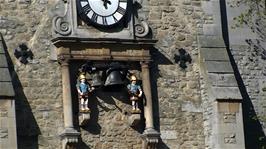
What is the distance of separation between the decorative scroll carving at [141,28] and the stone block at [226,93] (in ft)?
5.56

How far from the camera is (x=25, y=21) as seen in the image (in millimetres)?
21906

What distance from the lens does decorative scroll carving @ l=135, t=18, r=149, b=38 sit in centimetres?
2250

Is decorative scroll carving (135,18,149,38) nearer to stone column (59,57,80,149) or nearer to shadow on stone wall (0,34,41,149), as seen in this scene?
stone column (59,57,80,149)

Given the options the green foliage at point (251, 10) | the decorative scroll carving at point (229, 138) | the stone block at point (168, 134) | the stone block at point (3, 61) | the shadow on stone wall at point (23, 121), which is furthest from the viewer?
the green foliage at point (251, 10)

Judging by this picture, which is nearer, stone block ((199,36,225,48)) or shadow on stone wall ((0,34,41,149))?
shadow on stone wall ((0,34,41,149))

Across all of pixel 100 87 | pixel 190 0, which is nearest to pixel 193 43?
pixel 190 0

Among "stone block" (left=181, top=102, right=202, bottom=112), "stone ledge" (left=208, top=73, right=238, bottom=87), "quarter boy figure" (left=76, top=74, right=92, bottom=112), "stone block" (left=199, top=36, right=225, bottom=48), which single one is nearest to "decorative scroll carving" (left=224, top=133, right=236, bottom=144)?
"stone block" (left=181, top=102, right=202, bottom=112)

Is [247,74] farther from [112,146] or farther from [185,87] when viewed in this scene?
[112,146]

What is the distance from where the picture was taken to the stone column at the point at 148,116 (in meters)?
22.0

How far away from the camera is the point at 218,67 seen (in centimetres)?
2272

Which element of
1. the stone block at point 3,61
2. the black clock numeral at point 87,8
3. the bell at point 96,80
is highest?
the black clock numeral at point 87,8

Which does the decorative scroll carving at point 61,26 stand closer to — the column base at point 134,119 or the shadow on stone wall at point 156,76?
the shadow on stone wall at point 156,76

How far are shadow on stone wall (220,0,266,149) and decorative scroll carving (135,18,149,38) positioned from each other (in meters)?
1.79

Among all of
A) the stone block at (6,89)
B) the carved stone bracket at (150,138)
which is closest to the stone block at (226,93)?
the carved stone bracket at (150,138)
